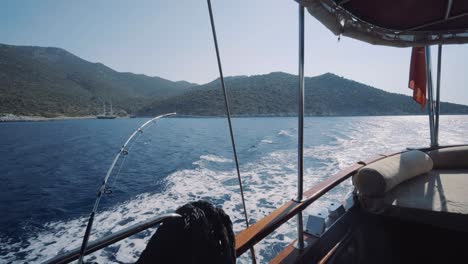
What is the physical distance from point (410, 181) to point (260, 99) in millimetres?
81151

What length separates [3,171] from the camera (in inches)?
434

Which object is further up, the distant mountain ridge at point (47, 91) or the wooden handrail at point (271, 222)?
the distant mountain ridge at point (47, 91)

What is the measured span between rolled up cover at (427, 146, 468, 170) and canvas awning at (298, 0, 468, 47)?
1.54 meters

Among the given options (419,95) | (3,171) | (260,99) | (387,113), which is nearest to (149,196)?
(419,95)

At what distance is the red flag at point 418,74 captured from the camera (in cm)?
379

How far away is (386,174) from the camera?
215 cm

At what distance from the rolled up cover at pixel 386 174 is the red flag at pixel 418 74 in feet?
5.98

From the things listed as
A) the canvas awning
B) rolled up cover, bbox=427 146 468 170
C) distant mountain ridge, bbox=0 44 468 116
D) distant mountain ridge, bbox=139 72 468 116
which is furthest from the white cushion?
distant mountain ridge, bbox=139 72 468 116

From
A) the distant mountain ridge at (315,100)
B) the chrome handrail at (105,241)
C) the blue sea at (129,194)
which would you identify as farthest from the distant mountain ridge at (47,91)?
the chrome handrail at (105,241)

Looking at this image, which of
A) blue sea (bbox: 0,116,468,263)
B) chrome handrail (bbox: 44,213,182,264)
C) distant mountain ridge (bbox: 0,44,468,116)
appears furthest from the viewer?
distant mountain ridge (bbox: 0,44,468,116)

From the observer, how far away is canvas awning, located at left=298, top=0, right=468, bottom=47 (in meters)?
1.96

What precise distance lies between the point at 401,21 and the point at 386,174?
172 centimetres

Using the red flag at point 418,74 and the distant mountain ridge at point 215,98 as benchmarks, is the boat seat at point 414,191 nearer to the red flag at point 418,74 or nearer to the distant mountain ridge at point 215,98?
the red flag at point 418,74

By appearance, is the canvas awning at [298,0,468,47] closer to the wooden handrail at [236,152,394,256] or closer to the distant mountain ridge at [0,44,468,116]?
the wooden handrail at [236,152,394,256]
